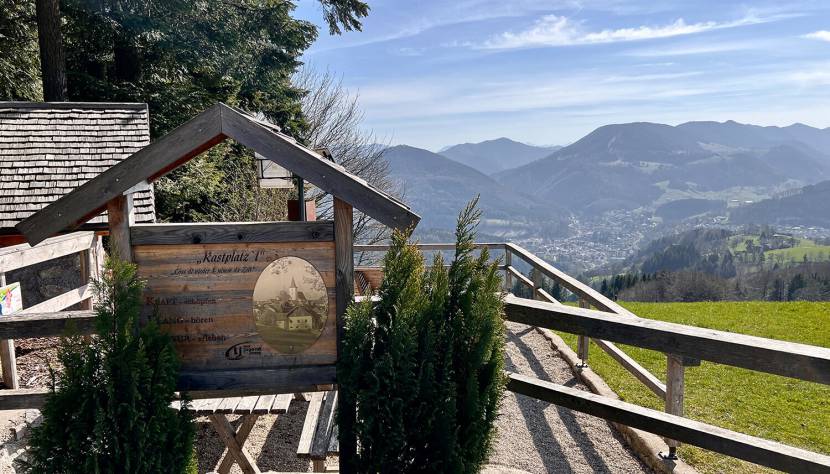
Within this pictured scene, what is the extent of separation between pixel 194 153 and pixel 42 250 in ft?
14.0

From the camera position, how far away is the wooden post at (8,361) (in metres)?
5.76

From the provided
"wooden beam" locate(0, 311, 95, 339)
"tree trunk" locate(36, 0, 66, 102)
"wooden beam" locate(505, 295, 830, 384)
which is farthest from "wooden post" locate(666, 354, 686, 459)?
"tree trunk" locate(36, 0, 66, 102)

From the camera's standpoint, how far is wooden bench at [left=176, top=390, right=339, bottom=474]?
148 inches

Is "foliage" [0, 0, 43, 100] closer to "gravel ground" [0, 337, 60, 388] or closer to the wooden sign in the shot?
"gravel ground" [0, 337, 60, 388]

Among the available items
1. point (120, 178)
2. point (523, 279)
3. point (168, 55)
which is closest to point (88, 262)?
point (120, 178)

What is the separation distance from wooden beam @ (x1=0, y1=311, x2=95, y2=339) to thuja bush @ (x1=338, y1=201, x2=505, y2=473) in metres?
1.42

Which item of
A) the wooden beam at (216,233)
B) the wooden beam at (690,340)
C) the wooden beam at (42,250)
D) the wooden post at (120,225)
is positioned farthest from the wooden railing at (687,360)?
the wooden beam at (42,250)

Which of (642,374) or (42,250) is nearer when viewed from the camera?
(642,374)

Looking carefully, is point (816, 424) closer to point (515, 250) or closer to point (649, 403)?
point (649, 403)

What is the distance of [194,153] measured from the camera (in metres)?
3.01

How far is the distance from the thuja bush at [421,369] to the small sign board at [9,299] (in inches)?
177

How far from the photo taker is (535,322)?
3.23 metres

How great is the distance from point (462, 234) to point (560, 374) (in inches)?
185

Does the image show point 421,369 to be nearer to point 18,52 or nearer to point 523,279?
point 523,279
